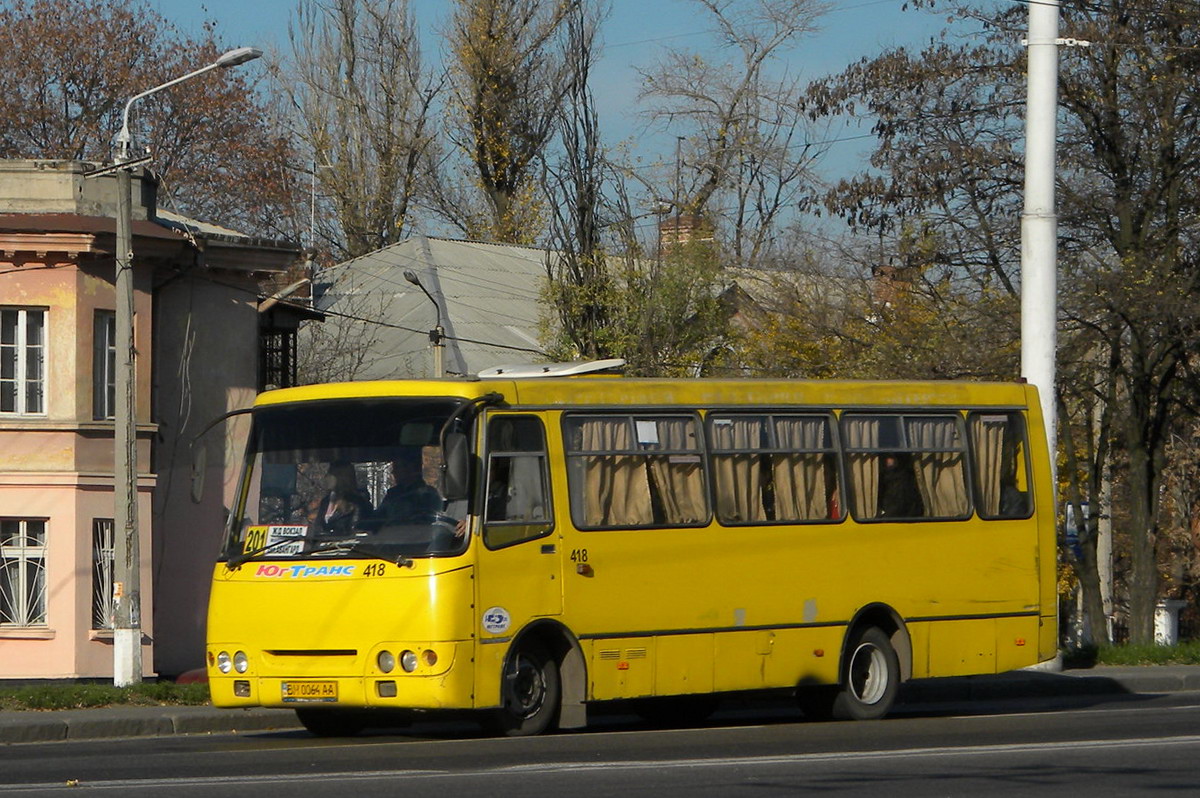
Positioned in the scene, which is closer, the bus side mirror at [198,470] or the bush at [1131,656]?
the bus side mirror at [198,470]

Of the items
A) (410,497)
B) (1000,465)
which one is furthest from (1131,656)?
(410,497)

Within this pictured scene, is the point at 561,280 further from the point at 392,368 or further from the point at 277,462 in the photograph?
the point at 277,462

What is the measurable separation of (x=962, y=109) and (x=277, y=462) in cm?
1544

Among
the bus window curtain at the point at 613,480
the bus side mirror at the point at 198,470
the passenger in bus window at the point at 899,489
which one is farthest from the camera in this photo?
the passenger in bus window at the point at 899,489

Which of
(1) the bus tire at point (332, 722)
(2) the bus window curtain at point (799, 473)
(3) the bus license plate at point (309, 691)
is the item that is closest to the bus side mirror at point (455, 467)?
(3) the bus license plate at point (309, 691)

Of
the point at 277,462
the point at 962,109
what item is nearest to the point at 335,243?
the point at 962,109

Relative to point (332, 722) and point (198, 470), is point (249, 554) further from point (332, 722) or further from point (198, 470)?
point (332, 722)

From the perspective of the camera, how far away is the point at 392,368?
45688mm

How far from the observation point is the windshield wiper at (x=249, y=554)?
13789mm

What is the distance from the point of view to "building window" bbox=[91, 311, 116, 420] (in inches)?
1115

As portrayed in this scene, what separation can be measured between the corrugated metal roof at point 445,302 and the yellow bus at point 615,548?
93.5 feet

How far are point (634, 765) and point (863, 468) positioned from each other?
5543 mm

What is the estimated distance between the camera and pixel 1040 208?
64.4 feet

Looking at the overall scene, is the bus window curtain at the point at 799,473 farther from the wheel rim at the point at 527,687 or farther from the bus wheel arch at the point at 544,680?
the wheel rim at the point at 527,687
